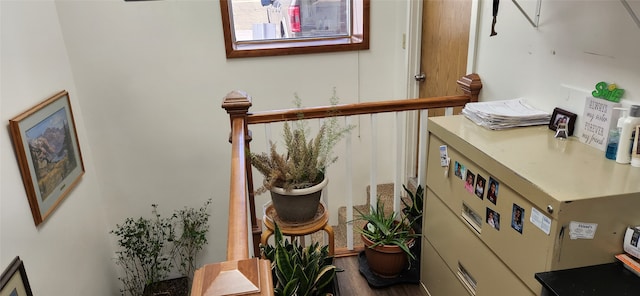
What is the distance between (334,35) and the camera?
342cm

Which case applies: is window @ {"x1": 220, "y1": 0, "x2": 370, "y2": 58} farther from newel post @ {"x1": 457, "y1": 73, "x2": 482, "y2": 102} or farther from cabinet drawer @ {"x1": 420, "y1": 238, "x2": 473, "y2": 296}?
cabinet drawer @ {"x1": 420, "y1": 238, "x2": 473, "y2": 296}

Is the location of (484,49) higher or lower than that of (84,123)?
higher

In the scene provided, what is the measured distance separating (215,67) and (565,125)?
2.29 metres

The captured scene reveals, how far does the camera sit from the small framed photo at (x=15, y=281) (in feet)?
6.78

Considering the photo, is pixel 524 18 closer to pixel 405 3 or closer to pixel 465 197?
pixel 465 197

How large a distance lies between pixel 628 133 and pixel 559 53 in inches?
19.2

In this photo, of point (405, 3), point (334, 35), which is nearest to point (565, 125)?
point (405, 3)

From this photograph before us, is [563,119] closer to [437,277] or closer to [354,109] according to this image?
[437,277]

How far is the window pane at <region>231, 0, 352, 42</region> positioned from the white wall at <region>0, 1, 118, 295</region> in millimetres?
1194

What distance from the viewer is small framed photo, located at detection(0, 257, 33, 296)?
2067mm

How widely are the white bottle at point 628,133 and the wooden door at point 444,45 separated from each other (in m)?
1.12

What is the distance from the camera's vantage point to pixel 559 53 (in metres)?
1.66

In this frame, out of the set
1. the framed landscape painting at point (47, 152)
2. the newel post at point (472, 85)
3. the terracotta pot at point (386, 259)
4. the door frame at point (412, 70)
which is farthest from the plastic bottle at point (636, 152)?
the framed landscape painting at point (47, 152)

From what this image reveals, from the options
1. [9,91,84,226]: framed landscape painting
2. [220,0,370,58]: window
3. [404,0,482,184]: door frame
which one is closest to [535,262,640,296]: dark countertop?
[404,0,482,184]: door frame
